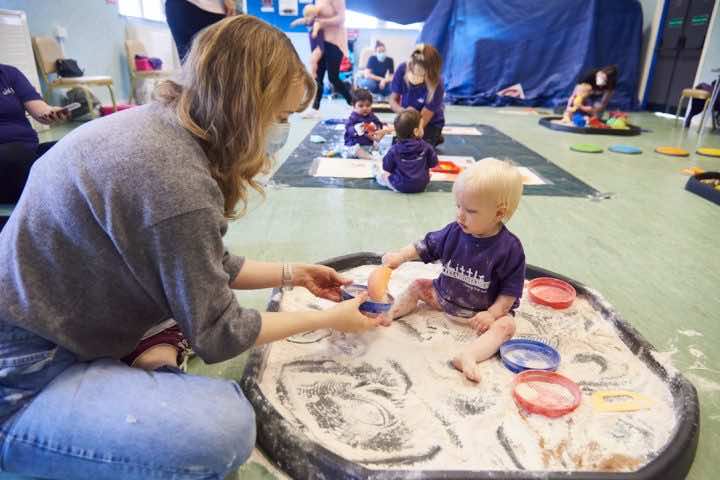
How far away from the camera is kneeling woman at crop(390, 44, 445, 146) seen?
3982 mm

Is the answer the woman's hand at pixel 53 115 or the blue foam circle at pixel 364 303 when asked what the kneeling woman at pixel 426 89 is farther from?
the blue foam circle at pixel 364 303

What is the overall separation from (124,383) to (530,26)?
857cm

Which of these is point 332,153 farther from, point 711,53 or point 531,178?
point 711,53

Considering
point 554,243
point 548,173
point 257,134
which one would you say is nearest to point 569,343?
point 554,243

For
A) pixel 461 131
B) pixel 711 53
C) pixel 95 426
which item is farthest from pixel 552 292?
pixel 711 53

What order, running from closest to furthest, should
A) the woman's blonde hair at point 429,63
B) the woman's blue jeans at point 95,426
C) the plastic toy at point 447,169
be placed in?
1. the woman's blue jeans at point 95,426
2. the plastic toy at point 447,169
3. the woman's blonde hair at point 429,63

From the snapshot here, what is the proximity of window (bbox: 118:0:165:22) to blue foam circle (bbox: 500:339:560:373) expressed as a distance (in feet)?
22.9

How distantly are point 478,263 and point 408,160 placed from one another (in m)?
1.69

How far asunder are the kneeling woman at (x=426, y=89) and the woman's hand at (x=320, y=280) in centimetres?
264

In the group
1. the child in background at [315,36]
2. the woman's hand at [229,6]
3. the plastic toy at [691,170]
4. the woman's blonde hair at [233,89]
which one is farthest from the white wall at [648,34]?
the woman's blonde hair at [233,89]

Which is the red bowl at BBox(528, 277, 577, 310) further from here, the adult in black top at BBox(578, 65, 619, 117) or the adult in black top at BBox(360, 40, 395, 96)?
the adult in black top at BBox(360, 40, 395, 96)

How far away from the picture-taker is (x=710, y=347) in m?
1.57

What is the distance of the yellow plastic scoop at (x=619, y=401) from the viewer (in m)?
1.25

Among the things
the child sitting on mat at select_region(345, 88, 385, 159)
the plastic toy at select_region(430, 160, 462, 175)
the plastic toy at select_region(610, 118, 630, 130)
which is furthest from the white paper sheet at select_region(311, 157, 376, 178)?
the plastic toy at select_region(610, 118, 630, 130)
